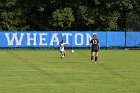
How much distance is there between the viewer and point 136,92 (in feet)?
58.4

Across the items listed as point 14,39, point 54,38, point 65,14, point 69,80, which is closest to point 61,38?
point 54,38

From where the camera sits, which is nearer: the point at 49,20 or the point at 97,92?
the point at 97,92

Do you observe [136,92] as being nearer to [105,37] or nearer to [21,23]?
[105,37]

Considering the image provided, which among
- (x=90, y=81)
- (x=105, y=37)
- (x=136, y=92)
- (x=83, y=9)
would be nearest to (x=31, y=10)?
(x=83, y=9)

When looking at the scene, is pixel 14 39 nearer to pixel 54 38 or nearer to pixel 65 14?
pixel 54 38

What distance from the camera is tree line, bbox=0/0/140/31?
194 ft

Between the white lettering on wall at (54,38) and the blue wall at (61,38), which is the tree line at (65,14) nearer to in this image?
the blue wall at (61,38)

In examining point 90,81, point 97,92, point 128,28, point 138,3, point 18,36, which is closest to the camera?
point 97,92

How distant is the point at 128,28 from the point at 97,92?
39.4 meters

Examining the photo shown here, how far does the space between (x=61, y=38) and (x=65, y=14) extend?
6135 millimetres

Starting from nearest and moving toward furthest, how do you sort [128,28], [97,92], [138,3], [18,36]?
[97,92] < [18,36] < [128,28] < [138,3]

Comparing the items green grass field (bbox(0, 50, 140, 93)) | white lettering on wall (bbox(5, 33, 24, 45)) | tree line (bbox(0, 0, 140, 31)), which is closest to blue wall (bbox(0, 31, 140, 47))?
white lettering on wall (bbox(5, 33, 24, 45))

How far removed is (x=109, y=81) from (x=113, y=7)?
3930 centimetres

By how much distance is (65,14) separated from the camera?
193ft
